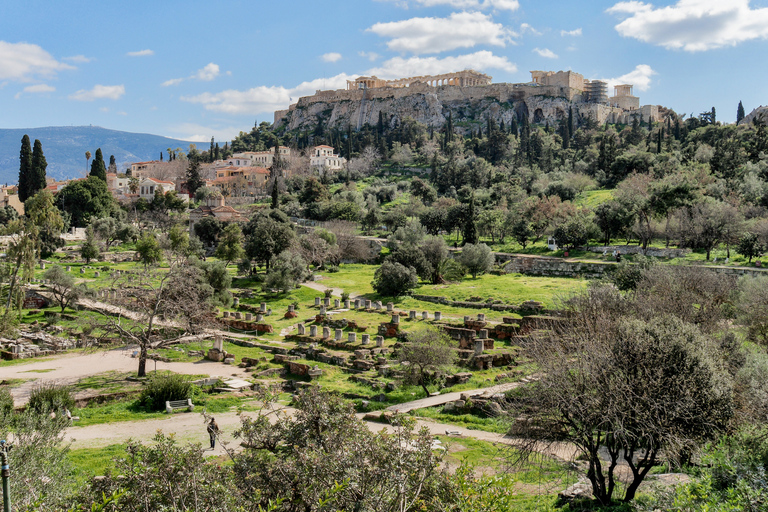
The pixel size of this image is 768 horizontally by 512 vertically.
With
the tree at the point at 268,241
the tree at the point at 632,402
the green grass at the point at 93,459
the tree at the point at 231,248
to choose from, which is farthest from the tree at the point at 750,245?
the green grass at the point at 93,459

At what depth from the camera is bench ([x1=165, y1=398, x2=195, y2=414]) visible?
17.7 meters

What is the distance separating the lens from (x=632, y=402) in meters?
→ 10.9

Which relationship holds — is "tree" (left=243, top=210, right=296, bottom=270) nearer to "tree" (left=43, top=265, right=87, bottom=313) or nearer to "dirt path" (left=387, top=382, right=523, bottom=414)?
"tree" (left=43, top=265, right=87, bottom=313)

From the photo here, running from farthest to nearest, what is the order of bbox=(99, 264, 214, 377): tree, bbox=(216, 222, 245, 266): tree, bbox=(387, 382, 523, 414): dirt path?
bbox=(216, 222, 245, 266): tree < bbox=(99, 264, 214, 377): tree < bbox=(387, 382, 523, 414): dirt path

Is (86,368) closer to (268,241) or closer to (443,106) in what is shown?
(268,241)

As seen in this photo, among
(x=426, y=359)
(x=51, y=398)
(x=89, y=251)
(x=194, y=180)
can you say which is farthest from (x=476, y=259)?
(x=194, y=180)

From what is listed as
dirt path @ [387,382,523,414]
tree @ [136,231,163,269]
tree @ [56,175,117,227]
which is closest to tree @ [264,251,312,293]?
tree @ [136,231,163,269]

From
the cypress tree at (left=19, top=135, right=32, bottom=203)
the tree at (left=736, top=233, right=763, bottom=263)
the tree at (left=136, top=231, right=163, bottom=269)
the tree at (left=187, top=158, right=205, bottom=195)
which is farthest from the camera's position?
the tree at (left=187, top=158, right=205, bottom=195)

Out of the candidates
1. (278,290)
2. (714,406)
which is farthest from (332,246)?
(714,406)

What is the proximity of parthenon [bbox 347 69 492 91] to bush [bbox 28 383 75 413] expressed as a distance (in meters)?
136

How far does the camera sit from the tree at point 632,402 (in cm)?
1066

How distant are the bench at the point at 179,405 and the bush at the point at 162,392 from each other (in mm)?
282

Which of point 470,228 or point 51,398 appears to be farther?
point 470,228

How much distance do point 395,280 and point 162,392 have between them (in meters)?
22.8
